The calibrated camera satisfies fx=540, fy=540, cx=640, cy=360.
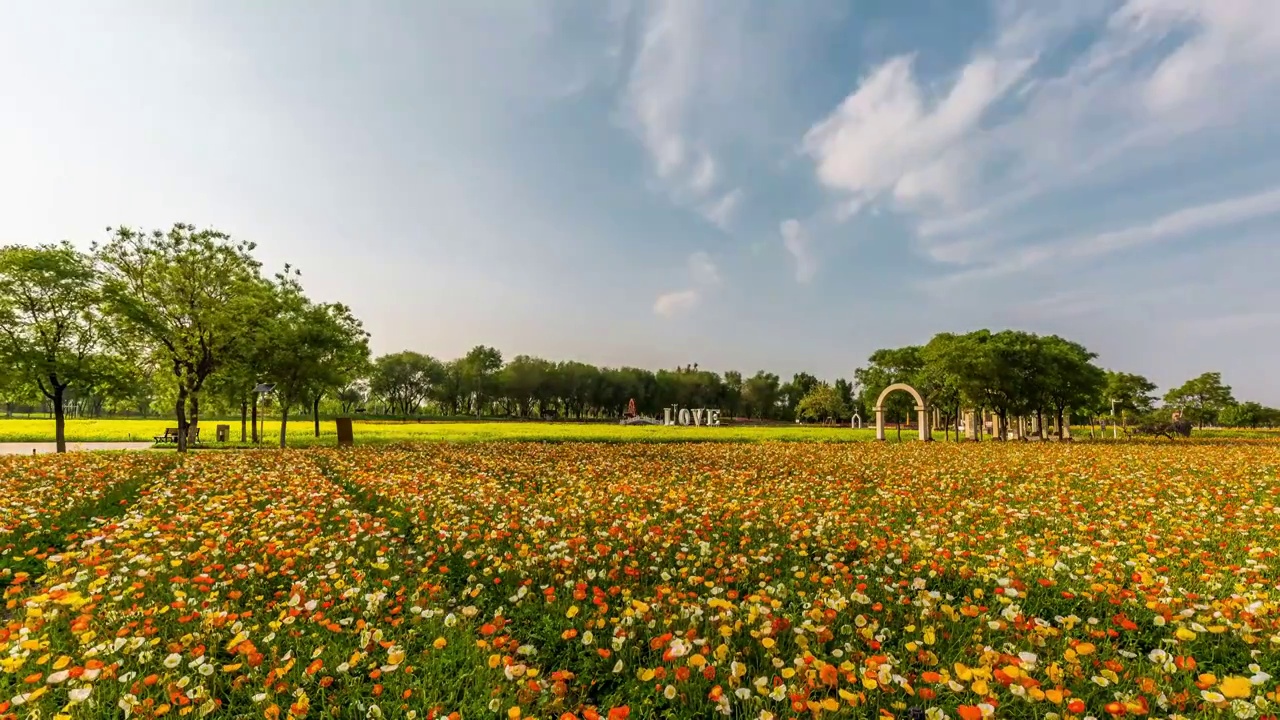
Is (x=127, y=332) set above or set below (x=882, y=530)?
above

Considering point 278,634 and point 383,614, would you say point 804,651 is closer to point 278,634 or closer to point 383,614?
point 383,614

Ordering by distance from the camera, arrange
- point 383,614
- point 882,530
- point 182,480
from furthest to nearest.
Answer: point 182,480 < point 882,530 < point 383,614

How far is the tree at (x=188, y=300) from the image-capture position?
27.7 metres

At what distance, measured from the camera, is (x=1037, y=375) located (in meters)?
43.2

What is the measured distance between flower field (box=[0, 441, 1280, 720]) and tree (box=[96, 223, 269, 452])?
765 inches

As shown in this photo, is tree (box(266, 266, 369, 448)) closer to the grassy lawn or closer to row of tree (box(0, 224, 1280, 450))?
row of tree (box(0, 224, 1280, 450))

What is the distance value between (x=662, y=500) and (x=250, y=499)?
26.4 feet

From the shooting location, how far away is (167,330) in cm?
2577

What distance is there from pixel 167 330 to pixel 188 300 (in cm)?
320

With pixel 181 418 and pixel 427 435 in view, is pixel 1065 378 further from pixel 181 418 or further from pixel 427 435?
pixel 181 418

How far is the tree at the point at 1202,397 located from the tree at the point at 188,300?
115 metres

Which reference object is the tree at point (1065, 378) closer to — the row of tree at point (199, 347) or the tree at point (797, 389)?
the row of tree at point (199, 347)

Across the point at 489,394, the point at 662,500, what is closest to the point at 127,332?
the point at 662,500

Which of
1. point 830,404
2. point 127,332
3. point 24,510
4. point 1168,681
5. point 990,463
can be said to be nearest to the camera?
point 1168,681
